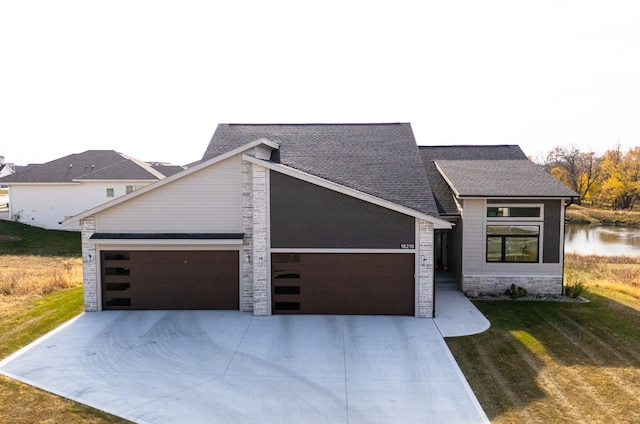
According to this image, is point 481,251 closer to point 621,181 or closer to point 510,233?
point 510,233

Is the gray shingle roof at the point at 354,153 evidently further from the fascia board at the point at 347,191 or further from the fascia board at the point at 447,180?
the fascia board at the point at 447,180

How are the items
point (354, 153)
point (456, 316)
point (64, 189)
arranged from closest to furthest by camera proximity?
point (456, 316) < point (354, 153) < point (64, 189)

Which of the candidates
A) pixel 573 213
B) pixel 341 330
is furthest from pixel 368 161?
pixel 573 213

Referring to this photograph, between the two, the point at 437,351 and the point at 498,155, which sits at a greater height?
the point at 498,155

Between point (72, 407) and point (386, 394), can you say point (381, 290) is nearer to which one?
point (386, 394)

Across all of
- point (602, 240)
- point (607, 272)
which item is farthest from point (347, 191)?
point (602, 240)

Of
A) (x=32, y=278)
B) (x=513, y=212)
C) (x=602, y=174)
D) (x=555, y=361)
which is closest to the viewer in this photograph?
(x=555, y=361)
